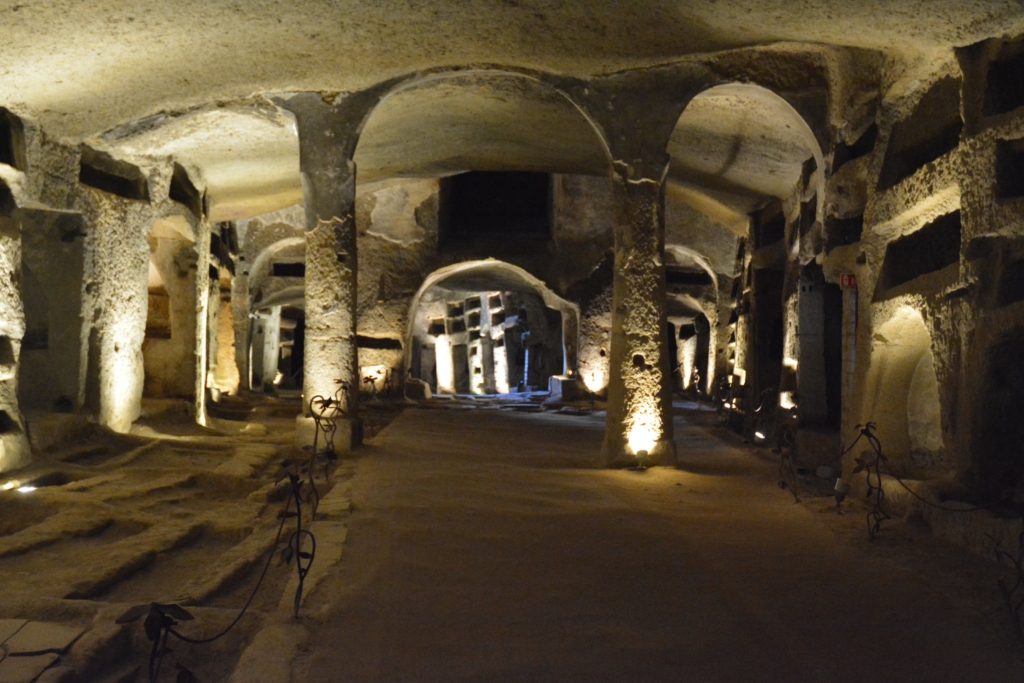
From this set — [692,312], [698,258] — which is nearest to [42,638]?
[698,258]

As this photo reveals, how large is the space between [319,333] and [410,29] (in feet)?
9.20

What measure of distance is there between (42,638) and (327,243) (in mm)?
4851

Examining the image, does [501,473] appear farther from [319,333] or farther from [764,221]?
[764,221]

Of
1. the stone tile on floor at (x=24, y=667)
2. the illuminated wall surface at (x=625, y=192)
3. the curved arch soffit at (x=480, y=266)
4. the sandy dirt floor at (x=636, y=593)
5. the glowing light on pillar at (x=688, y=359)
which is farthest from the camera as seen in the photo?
the glowing light on pillar at (x=688, y=359)

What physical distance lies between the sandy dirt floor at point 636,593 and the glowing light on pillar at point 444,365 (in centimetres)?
1680

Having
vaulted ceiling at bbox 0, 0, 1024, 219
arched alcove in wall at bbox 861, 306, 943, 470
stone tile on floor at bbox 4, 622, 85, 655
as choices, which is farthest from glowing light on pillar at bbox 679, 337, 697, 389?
stone tile on floor at bbox 4, 622, 85, 655

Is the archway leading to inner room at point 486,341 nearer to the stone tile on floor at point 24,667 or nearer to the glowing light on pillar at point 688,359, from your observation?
the glowing light on pillar at point 688,359

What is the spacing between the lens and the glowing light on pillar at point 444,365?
74.0 feet

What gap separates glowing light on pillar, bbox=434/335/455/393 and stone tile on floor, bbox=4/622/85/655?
19598mm

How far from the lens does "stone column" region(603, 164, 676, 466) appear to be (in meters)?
6.72

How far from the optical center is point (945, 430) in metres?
4.53

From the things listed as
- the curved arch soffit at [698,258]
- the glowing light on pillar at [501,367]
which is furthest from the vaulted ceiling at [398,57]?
the glowing light on pillar at [501,367]

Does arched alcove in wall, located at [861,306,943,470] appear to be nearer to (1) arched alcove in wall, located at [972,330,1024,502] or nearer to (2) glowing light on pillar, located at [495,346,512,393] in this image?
(1) arched alcove in wall, located at [972,330,1024,502]

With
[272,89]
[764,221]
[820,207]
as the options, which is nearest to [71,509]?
[272,89]
